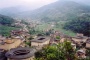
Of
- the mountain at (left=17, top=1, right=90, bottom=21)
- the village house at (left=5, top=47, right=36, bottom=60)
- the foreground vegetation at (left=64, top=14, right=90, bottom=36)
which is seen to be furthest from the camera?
the mountain at (left=17, top=1, right=90, bottom=21)

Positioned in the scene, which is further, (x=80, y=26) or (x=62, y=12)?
(x=62, y=12)

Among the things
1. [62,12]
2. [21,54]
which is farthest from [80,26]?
[62,12]

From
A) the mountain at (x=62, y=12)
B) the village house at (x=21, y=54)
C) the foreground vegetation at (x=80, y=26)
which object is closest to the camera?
the village house at (x=21, y=54)

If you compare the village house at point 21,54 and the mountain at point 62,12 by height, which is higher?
the mountain at point 62,12

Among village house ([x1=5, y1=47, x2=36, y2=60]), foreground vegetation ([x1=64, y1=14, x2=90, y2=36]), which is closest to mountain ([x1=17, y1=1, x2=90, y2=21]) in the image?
foreground vegetation ([x1=64, y1=14, x2=90, y2=36])

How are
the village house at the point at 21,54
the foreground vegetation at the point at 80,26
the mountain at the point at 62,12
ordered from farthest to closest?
1. the mountain at the point at 62,12
2. the foreground vegetation at the point at 80,26
3. the village house at the point at 21,54

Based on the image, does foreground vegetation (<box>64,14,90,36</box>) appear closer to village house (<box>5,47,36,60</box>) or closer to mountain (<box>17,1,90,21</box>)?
village house (<box>5,47,36,60</box>)

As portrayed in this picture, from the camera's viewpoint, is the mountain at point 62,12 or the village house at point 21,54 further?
the mountain at point 62,12

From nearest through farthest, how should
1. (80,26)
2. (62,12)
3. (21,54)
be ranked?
(21,54) < (80,26) < (62,12)

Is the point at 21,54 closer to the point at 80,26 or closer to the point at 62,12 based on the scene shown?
the point at 80,26

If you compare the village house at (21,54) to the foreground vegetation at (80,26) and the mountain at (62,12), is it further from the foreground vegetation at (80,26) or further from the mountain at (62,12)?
the mountain at (62,12)

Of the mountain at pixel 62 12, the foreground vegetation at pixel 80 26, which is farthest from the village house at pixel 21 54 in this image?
the mountain at pixel 62 12

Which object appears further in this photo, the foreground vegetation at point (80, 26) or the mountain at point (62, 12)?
the mountain at point (62, 12)
